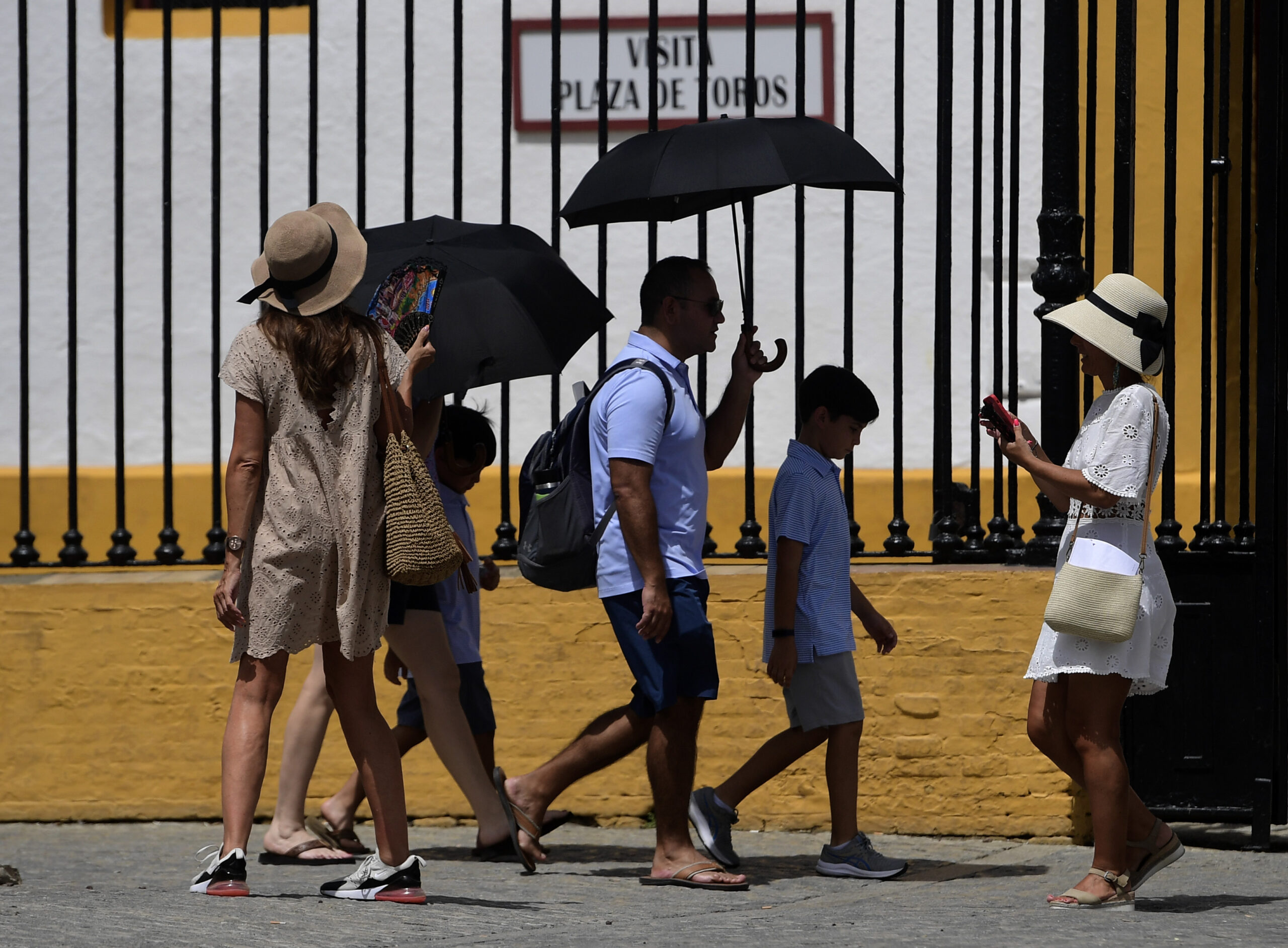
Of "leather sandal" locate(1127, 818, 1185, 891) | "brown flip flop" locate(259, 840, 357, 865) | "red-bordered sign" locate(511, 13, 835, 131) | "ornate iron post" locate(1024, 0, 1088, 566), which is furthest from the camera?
"red-bordered sign" locate(511, 13, 835, 131)

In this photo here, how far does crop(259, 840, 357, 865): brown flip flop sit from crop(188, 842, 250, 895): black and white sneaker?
0.90 metres

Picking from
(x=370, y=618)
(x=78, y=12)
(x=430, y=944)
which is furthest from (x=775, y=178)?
(x=78, y=12)

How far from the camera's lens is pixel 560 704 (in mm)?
5773

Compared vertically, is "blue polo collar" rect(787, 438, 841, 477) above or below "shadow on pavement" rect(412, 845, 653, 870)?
above

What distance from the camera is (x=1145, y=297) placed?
4520 millimetres

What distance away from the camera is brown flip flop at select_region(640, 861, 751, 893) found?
4.70 metres

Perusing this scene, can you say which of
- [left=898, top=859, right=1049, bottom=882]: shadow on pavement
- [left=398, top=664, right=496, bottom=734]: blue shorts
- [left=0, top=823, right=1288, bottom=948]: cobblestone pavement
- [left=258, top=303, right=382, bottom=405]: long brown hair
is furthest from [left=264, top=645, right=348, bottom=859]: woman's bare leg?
[left=898, top=859, right=1049, bottom=882]: shadow on pavement

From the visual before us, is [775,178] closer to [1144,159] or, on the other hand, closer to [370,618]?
[370,618]

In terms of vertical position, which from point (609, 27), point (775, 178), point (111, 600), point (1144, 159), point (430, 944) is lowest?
point (430, 944)

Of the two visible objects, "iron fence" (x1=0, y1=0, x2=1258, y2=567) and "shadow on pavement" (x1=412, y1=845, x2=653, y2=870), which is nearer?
"shadow on pavement" (x1=412, y1=845, x2=653, y2=870)

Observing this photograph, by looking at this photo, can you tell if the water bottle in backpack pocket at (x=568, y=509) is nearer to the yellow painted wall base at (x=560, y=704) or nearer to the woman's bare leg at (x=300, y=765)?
the woman's bare leg at (x=300, y=765)

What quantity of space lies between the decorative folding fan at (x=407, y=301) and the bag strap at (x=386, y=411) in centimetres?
30

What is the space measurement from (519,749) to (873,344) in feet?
10.0

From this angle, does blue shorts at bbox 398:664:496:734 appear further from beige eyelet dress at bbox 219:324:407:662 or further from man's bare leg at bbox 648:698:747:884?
beige eyelet dress at bbox 219:324:407:662
